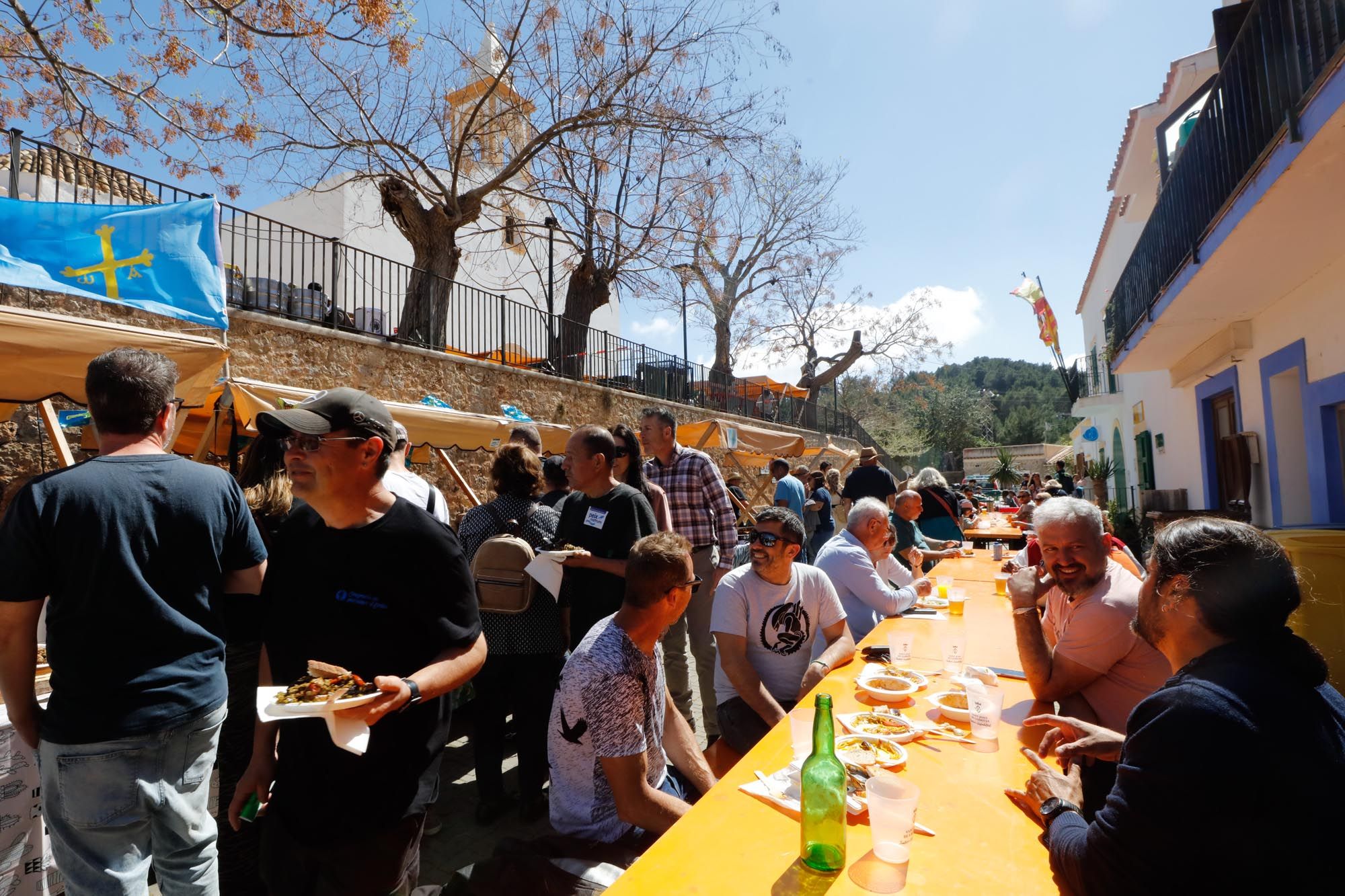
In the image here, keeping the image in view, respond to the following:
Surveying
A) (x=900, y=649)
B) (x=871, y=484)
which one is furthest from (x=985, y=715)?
(x=871, y=484)

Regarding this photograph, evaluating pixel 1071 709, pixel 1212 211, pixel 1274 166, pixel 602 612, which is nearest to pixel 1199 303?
pixel 1212 211

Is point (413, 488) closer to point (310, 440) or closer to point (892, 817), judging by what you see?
point (310, 440)

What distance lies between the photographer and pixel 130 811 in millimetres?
1962

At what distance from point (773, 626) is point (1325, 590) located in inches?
156

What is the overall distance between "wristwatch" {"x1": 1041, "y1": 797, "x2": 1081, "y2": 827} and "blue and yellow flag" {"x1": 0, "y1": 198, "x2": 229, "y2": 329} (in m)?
5.07

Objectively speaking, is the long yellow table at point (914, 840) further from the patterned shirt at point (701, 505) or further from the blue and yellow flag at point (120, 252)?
the blue and yellow flag at point (120, 252)

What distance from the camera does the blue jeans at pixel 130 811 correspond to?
6.27ft

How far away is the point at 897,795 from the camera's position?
162cm

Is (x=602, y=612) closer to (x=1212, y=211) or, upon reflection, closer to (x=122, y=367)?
(x=122, y=367)

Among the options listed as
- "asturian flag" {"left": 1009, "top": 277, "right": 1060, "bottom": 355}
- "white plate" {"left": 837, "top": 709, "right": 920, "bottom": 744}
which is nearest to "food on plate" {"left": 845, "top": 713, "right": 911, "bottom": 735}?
"white plate" {"left": 837, "top": 709, "right": 920, "bottom": 744}

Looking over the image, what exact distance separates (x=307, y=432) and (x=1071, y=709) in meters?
2.86

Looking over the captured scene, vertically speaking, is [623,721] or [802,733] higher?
[623,721]

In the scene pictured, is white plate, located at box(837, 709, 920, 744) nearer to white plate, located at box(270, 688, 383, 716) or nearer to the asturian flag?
white plate, located at box(270, 688, 383, 716)

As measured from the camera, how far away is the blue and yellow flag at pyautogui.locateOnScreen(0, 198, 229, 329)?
177 inches
